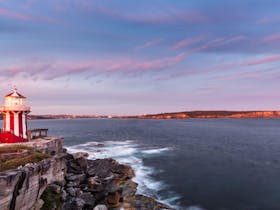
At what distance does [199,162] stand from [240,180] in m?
10.4

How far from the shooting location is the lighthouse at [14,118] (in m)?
31.0

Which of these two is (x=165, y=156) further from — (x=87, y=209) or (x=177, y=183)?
(x=87, y=209)

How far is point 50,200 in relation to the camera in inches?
773

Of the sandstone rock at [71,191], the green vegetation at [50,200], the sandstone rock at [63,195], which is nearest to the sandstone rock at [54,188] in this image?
the green vegetation at [50,200]

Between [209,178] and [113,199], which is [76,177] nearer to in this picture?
[113,199]

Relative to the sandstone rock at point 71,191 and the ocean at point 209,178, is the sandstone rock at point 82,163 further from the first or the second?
the sandstone rock at point 71,191

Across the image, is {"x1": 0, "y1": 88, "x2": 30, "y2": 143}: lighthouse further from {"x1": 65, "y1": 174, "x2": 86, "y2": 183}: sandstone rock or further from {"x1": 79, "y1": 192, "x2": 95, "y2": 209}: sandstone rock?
{"x1": 79, "y1": 192, "x2": 95, "y2": 209}: sandstone rock

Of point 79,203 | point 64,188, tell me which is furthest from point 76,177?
point 79,203

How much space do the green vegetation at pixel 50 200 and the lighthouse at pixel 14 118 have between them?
41.6 ft

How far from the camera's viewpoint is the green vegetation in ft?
62.9

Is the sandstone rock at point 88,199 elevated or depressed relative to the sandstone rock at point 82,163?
depressed

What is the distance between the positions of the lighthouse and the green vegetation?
12686 mm

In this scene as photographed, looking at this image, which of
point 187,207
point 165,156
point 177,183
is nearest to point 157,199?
point 187,207

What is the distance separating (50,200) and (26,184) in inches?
121
